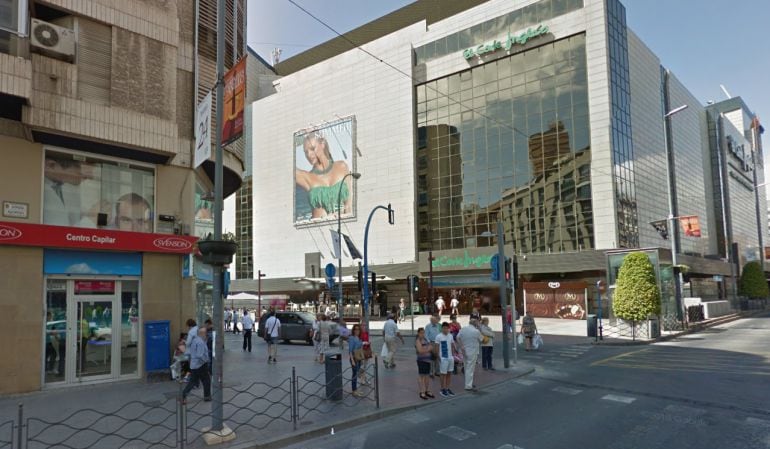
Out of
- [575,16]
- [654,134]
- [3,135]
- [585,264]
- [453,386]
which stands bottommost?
[453,386]

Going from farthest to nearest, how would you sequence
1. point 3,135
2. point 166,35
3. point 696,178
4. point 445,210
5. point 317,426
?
point 696,178
point 445,210
point 166,35
point 3,135
point 317,426

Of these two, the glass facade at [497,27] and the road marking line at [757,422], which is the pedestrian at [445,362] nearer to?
the road marking line at [757,422]

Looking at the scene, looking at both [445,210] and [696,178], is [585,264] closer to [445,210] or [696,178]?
[445,210]

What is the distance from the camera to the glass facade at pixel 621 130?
3925cm

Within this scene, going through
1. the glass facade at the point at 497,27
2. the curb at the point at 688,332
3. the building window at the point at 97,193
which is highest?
the glass facade at the point at 497,27

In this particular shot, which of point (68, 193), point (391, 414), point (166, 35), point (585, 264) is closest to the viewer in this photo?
point (391, 414)

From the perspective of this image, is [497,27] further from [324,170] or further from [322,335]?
[322,335]

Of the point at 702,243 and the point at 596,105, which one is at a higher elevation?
the point at 596,105

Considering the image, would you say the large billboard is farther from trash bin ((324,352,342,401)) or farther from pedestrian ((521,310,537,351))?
trash bin ((324,352,342,401))

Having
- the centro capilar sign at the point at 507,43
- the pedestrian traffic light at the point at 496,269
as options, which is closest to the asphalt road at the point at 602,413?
the pedestrian traffic light at the point at 496,269

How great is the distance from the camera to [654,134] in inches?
1871

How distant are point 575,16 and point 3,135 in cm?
3950

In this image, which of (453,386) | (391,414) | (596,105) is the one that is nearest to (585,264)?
(596,105)

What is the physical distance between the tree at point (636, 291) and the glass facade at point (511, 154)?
13.9 metres
